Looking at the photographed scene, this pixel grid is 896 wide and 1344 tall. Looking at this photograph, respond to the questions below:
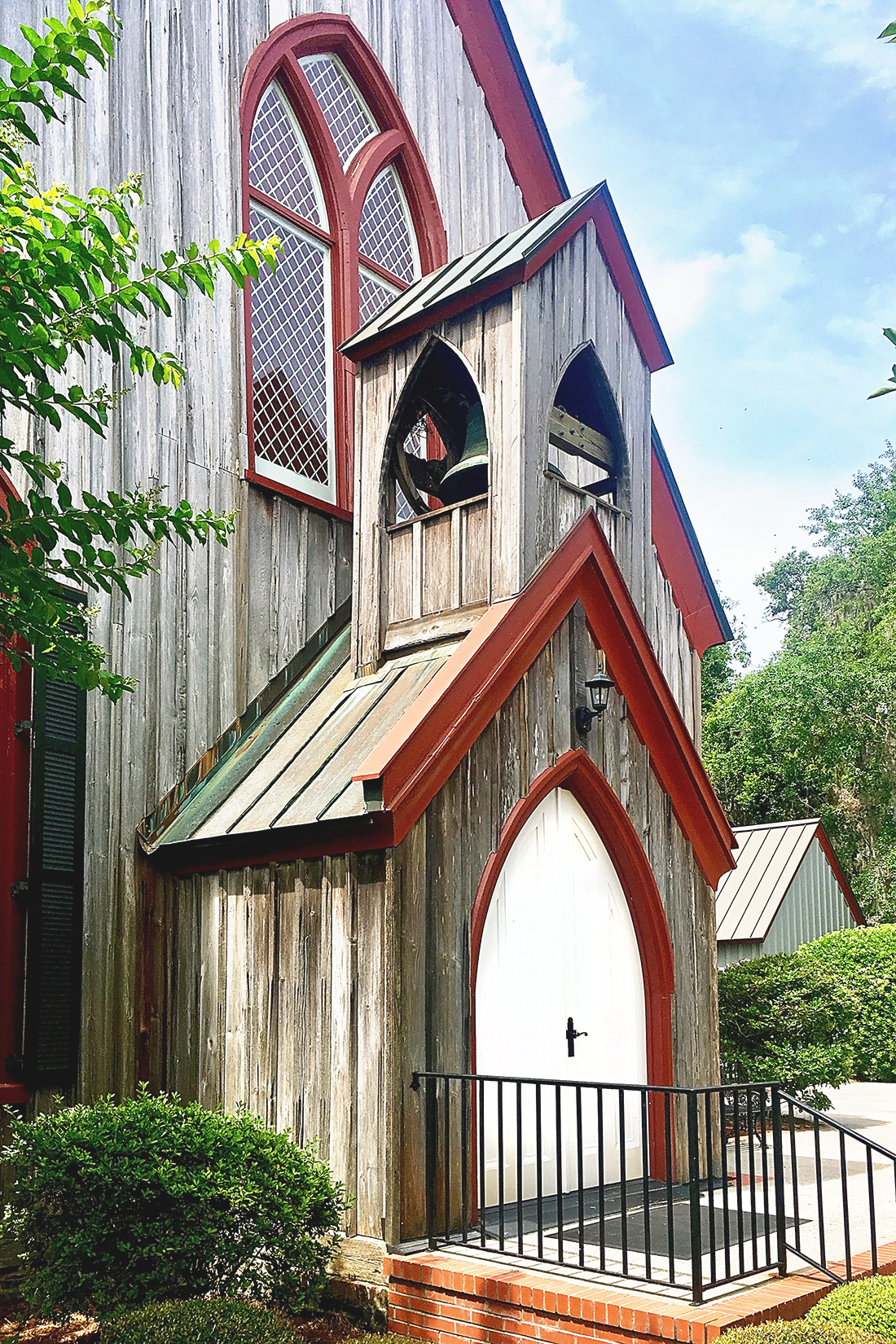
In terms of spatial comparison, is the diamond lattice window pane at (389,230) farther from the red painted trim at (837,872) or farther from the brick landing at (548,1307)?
the red painted trim at (837,872)

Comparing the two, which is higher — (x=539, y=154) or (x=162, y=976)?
(x=539, y=154)

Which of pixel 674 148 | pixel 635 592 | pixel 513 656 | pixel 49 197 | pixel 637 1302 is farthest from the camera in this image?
pixel 674 148

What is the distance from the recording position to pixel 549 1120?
336 inches

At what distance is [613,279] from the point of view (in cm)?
991

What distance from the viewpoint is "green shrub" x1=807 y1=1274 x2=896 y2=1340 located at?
6.16 m

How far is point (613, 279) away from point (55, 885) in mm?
5947

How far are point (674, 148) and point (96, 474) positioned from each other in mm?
64302

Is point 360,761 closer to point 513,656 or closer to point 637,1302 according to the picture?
point 513,656

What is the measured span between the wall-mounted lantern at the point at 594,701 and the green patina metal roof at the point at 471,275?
109 inches

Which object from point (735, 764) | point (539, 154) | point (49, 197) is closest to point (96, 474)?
point (49, 197)

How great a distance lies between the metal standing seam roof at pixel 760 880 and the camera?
77.6 ft

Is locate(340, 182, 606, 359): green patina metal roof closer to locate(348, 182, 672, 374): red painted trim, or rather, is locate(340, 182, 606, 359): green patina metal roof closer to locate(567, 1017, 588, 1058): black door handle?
locate(348, 182, 672, 374): red painted trim

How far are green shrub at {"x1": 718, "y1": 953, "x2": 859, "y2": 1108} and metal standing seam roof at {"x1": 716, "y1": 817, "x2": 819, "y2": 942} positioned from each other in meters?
8.90

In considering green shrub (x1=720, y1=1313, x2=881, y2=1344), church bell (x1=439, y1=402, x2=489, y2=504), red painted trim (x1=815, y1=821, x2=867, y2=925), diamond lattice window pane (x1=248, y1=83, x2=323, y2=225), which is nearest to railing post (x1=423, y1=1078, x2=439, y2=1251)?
green shrub (x1=720, y1=1313, x2=881, y2=1344)
